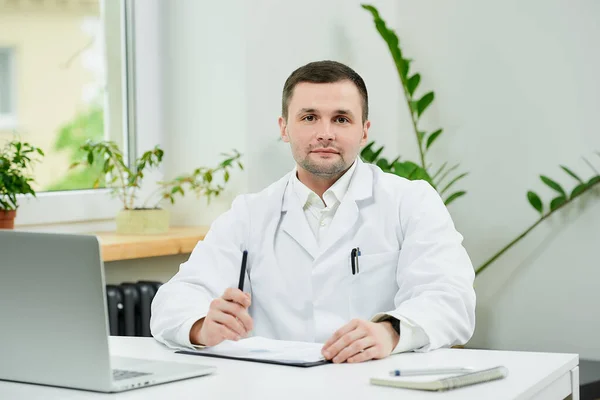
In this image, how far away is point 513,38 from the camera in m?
3.45

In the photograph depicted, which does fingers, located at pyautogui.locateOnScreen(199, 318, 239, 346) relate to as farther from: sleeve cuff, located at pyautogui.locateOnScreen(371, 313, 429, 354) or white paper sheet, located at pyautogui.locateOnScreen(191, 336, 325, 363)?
sleeve cuff, located at pyautogui.locateOnScreen(371, 313, 429, 354)

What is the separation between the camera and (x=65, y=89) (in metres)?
3.12

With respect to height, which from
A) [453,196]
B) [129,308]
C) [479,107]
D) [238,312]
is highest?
[479,107]

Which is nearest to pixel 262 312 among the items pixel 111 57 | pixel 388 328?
pixel 388 328

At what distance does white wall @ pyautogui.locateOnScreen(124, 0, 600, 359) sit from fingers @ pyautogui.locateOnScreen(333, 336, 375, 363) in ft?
5.44

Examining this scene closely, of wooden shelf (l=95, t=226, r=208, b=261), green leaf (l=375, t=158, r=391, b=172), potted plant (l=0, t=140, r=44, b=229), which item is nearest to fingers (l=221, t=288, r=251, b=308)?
wooden shelf (l=95, t=226, r=208, b=261)

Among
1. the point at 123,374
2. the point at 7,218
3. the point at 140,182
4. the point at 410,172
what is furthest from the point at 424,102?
the point at 123,374

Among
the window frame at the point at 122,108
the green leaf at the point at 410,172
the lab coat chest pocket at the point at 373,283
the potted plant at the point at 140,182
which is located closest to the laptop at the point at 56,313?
the lab coat chest pocket at the point at 373,283

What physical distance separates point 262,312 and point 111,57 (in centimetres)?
153

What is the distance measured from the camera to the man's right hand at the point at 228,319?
168cm

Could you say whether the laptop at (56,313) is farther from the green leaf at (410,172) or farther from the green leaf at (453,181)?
the green leaf at (453,181)

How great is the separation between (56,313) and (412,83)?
2327mm

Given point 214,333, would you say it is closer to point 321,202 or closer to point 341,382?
point 341,382

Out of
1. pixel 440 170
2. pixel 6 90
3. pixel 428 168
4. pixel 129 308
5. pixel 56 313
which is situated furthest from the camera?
pixel 428 168
